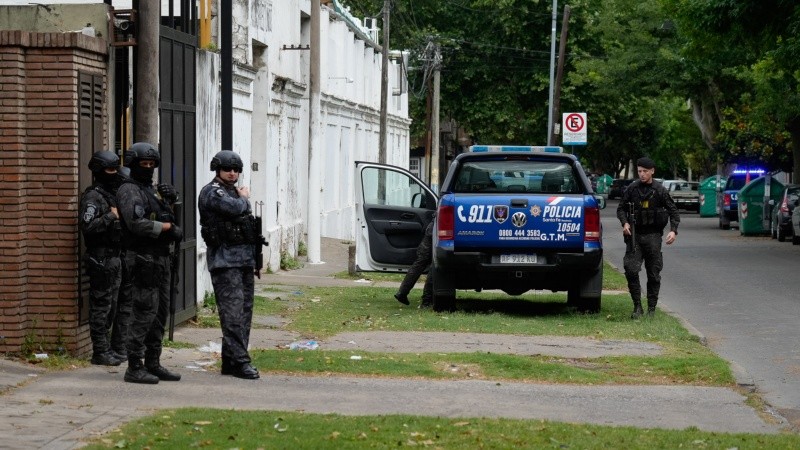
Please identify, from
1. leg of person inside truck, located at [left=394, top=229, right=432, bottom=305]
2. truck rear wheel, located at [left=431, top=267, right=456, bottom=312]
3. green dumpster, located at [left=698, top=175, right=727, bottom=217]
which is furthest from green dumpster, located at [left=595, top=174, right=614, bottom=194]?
truck rear wheel, located at [left=431, top=267, right=456, bottom=312]

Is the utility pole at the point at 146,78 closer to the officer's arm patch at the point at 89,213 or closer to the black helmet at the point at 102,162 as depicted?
the black helmet at the point at 102,162

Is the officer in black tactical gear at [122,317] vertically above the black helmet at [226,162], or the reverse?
the black helmet at [226,162]

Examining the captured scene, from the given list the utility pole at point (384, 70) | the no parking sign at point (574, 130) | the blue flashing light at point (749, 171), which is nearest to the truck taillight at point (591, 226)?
the utility pole at point (384, 70)

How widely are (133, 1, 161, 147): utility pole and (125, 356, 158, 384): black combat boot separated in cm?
227

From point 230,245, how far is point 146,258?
0.71m

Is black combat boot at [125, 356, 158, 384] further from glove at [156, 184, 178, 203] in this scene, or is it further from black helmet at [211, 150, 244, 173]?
black helmet at [211, 150, 244, 173]

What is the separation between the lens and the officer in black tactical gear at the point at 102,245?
36.4 feet

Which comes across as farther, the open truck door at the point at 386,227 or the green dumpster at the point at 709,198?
the green dumpster at the point at 709,198

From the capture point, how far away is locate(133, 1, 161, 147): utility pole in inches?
472

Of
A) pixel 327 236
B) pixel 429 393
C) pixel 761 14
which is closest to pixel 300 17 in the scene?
pixel 327 236

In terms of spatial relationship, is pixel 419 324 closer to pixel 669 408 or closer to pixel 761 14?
pixel 669 408

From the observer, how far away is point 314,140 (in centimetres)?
2619

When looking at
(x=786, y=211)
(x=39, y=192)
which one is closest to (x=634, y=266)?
(x=39, y=192)

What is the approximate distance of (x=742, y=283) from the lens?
72.9ft
